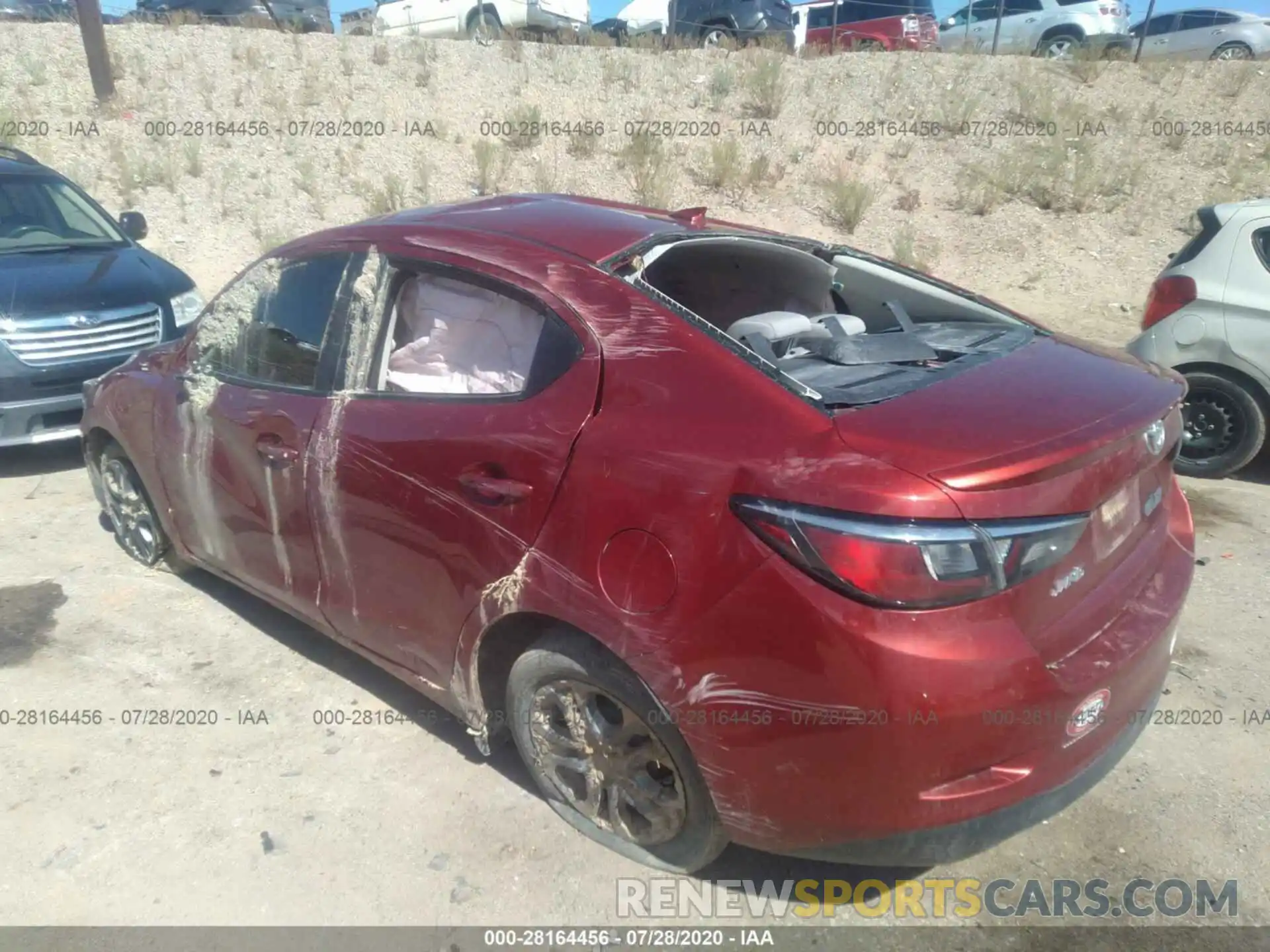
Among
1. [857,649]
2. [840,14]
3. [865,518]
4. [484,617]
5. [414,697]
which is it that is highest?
[840,14]

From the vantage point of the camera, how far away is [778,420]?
2379 millimetres

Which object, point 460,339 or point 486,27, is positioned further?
point 486,27

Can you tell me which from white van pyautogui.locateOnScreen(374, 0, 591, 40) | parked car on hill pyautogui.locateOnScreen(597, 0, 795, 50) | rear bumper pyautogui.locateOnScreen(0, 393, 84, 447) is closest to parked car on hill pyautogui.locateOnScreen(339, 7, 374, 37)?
white van pyautogui.locateOnScreen(374, 0, 591, 40)

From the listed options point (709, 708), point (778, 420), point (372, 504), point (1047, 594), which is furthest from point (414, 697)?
point (1047, 594)

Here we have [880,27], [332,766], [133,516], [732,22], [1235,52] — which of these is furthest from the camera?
[732,22]

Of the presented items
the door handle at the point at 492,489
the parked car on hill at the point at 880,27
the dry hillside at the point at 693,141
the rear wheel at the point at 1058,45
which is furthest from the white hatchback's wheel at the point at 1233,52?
the door handle at the point at 492,489

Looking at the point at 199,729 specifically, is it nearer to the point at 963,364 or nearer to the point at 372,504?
the point at 372,504

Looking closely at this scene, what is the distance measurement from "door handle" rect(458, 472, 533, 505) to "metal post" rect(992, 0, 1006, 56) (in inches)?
640

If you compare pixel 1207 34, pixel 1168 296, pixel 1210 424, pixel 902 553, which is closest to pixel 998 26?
pixel 1207 34

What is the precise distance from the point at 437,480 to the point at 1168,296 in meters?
4.85

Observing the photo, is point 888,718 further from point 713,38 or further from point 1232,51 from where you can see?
point 1232,51

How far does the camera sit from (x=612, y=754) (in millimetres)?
2812

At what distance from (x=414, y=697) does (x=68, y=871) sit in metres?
1.24

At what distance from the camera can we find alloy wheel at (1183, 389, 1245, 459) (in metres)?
5.82
